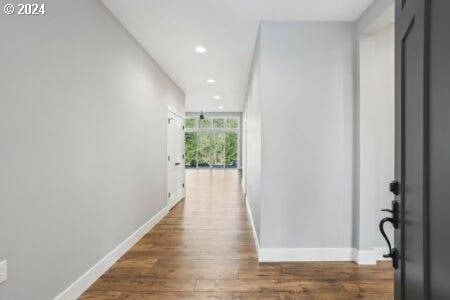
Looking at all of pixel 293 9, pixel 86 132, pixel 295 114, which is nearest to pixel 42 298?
pixel 86 132

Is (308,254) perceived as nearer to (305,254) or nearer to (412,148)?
(305,254)

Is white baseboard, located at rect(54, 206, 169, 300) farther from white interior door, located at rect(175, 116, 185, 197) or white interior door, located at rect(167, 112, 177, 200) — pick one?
white interior door, located at rect(175, 116, 185, 197)

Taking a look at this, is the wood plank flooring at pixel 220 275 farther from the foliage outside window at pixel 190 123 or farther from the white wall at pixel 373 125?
the foliage outside window at pixel 190 123

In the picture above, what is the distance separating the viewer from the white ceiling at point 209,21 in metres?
2.78

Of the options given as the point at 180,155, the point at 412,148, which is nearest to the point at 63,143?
the point at 412,148

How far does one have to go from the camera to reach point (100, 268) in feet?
8.92

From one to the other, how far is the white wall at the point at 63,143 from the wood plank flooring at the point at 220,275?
0.34m

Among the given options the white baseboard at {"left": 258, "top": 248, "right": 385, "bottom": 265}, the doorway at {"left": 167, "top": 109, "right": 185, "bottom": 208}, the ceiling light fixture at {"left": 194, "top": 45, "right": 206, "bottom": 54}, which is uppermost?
the ceiling light fixture at {"left": 194, "top": 45, "right": 206, "bottom": 54}

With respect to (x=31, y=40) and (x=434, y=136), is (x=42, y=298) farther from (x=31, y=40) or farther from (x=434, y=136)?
(x=434, y=136)

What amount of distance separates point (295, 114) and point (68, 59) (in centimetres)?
223

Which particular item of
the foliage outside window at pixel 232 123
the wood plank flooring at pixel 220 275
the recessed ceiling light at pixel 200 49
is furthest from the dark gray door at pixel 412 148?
the foliage outside window at pixel 232 123

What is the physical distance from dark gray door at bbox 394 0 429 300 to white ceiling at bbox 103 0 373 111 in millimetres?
1958

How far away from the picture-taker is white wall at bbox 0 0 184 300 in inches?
67.9

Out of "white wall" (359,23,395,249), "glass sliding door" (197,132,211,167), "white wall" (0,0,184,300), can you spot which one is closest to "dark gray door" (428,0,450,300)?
"white wall" (0,0,184,300)
